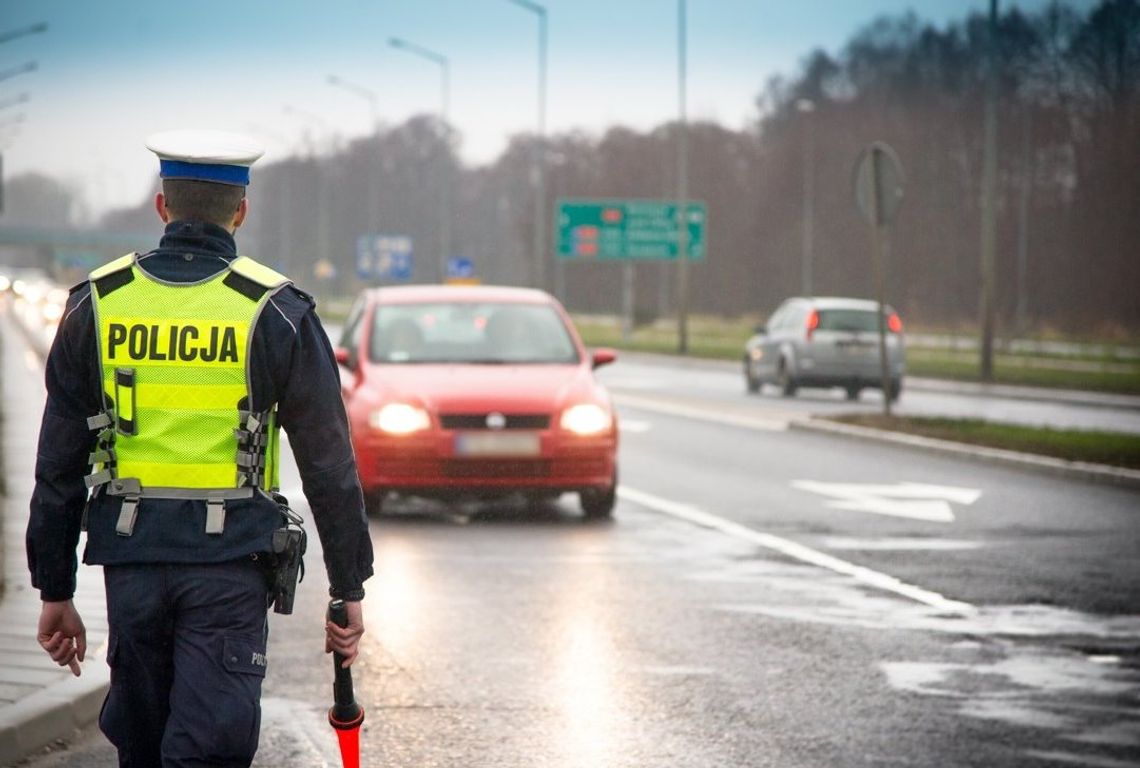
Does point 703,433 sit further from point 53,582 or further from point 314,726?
point 53,582

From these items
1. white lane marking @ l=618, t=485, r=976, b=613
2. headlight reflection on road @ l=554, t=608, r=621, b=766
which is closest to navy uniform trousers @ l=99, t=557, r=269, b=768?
headlight reflection on road @ l=554, t=608, r=621, b=766

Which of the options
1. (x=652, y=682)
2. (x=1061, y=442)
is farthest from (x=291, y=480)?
(x=652, y=682)

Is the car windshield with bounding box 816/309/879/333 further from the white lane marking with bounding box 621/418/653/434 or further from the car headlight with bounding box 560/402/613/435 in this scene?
the car headlight with bounding box 560/402/613/435

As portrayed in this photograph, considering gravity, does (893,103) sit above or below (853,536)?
above

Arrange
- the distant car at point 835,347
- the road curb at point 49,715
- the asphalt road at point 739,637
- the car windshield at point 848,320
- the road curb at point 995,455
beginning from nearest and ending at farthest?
the road curb at point 49,715 → the asphalt road at point 739,637 → the road curb at point 995,455 → the distant car at point 835,347 → the car windshield at point 848,320

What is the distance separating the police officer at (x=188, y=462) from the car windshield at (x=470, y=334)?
10.3m

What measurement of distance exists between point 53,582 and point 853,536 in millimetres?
9250

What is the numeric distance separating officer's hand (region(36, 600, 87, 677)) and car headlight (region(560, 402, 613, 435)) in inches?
366

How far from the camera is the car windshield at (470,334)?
14680 mm

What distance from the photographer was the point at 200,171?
427 cm

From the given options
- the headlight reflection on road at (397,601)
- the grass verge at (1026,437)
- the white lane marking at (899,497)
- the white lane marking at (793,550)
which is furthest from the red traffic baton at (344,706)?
the grass verge at (1026,437)

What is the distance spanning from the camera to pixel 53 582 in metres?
4.29

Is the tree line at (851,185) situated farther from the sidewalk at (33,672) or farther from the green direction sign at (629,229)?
the sidewalk at (33,672)

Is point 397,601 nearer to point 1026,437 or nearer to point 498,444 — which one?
point 498,444
